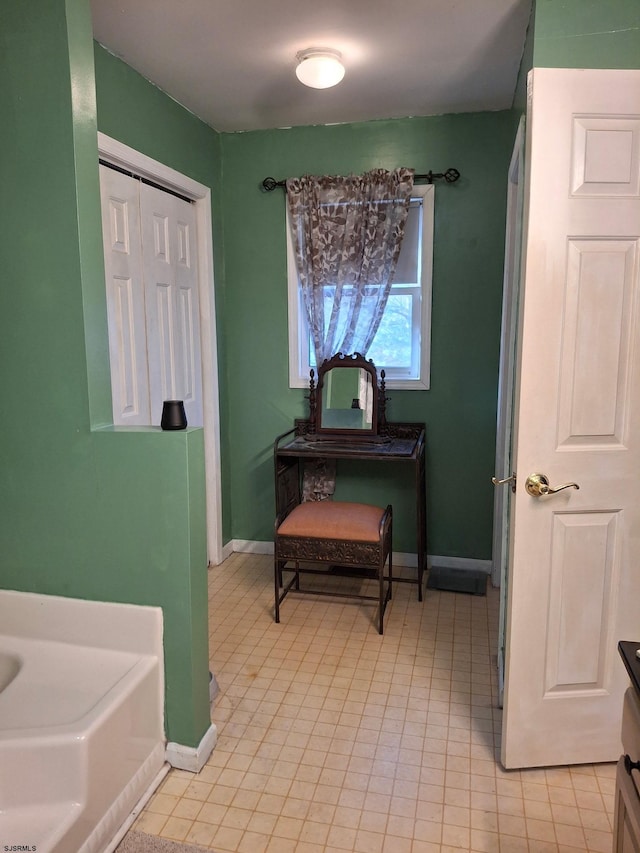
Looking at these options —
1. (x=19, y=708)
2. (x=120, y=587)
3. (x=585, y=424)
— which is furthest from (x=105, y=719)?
(x=585, y=424)

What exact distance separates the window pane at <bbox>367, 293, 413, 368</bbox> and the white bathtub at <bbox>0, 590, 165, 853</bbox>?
200 centimetres

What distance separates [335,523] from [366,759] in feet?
3.58

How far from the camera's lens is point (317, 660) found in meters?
2.59

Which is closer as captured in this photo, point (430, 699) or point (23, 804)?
point (23, 804)

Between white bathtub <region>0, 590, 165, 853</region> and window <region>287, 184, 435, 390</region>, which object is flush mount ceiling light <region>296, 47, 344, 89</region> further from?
white bathtub <region>0, 590, 165, 853</region>

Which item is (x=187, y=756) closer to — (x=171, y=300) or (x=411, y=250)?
(x=171, y=300)

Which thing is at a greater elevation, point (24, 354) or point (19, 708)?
point (24, 354)

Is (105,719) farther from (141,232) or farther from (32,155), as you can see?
(141,232)

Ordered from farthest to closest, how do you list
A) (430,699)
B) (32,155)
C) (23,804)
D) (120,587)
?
(430,699)
(120,587)
(32,155)
(23,804)

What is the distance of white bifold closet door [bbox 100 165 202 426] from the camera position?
2.59 m

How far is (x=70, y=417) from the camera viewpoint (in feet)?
6.16

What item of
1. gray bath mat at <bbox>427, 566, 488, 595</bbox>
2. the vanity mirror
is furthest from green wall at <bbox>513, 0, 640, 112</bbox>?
gray bath mat at <bbox>427, 566, 488, 595</bbox>

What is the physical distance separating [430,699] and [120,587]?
1235 millimetres

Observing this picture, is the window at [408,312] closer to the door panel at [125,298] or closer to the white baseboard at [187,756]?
the door panel at [125,298]
